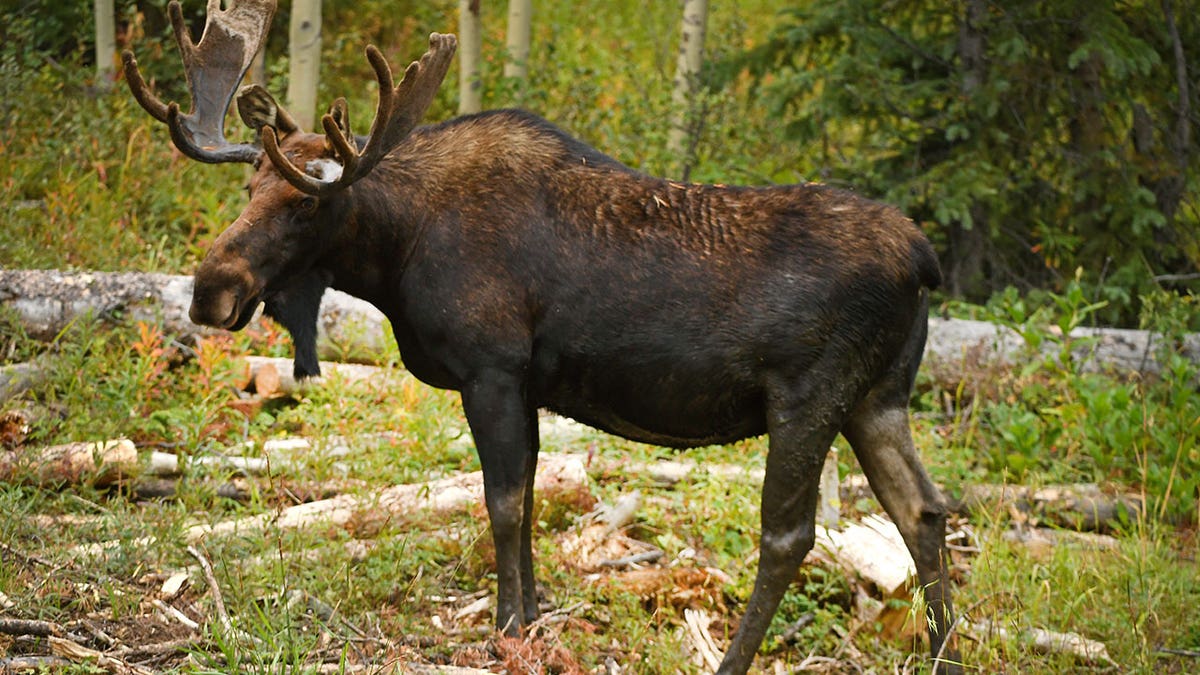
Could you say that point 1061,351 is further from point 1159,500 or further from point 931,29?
point 931,29

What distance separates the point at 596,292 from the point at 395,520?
1864 mm

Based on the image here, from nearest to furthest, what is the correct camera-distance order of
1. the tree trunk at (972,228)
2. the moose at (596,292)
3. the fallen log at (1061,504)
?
the moose at (596,292) → the fallen log at (1061,504) → the tree trunk at (972,228)

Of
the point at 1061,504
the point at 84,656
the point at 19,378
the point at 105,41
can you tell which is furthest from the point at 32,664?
the point at 105,41

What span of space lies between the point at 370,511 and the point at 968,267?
5705 millimetres

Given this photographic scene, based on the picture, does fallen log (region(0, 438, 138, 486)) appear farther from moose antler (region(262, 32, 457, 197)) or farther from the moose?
moose antler (region(262, 32, 457, 197))

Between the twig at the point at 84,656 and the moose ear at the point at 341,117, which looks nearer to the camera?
the twig at the point at 84,656

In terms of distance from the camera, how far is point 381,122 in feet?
15.1

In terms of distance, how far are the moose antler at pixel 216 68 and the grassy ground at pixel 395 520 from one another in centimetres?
145

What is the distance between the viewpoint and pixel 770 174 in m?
11.0

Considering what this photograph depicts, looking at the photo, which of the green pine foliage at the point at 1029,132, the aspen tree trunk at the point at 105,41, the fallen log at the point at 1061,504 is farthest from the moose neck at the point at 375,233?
the aspen tree trunk at the point at 105,41

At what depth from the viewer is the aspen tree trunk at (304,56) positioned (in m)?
9.14

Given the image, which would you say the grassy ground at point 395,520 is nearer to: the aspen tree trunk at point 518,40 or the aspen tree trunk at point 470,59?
the aspen tree trunk at point 470,59

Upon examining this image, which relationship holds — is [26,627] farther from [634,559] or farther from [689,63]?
[689,63]

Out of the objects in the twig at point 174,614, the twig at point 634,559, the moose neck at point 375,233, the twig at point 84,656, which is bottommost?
the twig at point 634,559
